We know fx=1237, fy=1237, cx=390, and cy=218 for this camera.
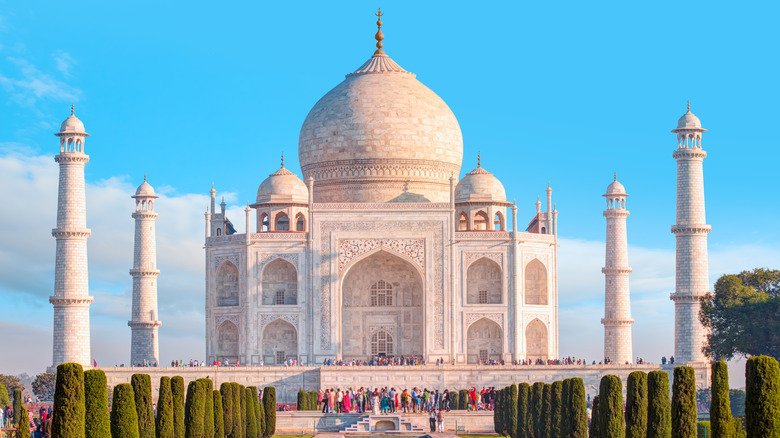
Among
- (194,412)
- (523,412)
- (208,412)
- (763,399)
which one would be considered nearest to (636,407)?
(763,399)

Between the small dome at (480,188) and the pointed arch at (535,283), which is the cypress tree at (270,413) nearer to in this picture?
the pointed arch at (535,283)

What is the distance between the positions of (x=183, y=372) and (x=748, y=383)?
18591mm

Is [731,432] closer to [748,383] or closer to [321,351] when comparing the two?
[748,383]

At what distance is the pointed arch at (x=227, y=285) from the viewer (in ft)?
109

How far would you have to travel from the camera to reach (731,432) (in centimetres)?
1357

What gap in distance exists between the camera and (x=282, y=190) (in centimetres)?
3384

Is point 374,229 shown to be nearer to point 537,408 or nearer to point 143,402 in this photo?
point 537,408

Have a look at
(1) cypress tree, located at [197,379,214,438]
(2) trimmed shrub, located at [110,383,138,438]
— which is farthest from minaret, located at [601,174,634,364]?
(2) trimmed shrub, located at [110,383,138,438]

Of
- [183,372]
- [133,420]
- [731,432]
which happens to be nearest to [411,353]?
[183,372]

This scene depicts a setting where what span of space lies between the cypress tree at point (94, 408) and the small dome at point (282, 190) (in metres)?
19.0

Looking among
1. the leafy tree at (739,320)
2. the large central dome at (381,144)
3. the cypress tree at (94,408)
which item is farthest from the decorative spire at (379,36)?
the cypress tree at (94,408)

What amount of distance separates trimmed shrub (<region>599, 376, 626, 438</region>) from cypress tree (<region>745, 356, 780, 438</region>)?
4.53 metres

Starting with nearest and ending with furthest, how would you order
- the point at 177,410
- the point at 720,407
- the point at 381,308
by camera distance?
the point at 720,407, the point at 177,410, the point at 381,308

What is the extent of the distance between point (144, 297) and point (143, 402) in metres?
19.4
